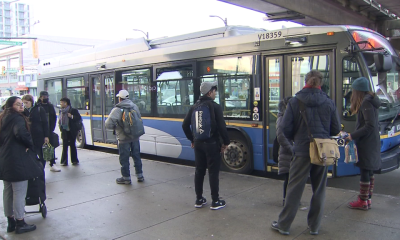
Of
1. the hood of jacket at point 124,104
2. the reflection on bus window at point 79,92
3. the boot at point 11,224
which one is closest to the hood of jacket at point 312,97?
the hood of jacket at point 124,104

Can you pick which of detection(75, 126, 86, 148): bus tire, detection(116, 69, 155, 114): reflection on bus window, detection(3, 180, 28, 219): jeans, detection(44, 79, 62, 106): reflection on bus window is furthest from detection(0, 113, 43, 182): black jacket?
detection(44, 79, 62, 106): reflection on bus window

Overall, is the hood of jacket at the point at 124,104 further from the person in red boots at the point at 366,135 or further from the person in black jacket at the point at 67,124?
the person in red boots at the point at 366,135

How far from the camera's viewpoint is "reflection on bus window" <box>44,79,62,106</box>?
42.6 feet

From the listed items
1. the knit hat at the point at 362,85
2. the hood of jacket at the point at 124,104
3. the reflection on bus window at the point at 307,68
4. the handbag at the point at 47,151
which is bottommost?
the handbag at the point at 47,151

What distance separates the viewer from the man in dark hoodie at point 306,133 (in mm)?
4094

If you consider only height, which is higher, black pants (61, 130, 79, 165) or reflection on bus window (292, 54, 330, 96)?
reflection on bus window (292, 54, 330, 96)

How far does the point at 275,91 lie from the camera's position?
6918mm

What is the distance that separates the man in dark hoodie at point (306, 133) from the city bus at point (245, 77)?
0.96 metres

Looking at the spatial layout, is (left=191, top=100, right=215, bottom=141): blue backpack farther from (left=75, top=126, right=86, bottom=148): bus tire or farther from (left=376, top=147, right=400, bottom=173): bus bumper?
(left=75, top=126, right=86, bottom=148): bus tire

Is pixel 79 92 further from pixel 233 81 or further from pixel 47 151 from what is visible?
pixel 233 81

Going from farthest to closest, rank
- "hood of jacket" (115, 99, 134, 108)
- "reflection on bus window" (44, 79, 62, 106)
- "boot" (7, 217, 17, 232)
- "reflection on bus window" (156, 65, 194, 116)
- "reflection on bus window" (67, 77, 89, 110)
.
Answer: "reflection on bus window" (44, 79, 62, 106) < "reflection on bus window" (67, 77, 89, 110) < "reflection on bus window" (156, 65, 194, 116) < "hood of jacket" (115, 99, 134, 108) < "boot" (7, 217, 17, 232)

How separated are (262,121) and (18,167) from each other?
432 centimetres

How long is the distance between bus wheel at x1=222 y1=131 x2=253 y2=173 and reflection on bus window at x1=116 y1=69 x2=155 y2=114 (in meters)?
2.78

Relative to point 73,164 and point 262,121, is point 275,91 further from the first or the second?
point 73,164
